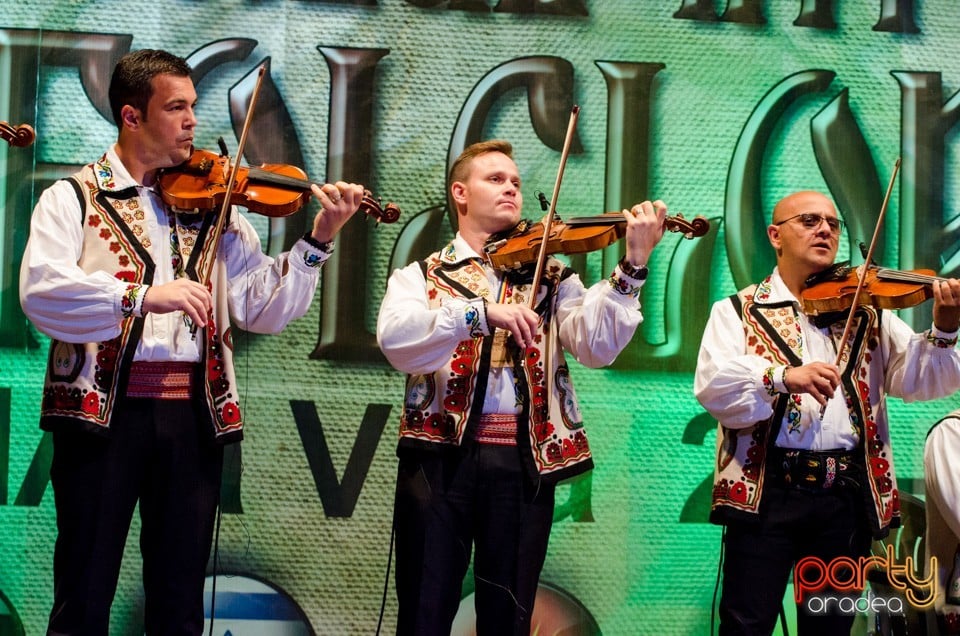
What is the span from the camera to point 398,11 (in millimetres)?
4492

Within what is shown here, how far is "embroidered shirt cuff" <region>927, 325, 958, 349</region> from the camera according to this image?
11.5 feet

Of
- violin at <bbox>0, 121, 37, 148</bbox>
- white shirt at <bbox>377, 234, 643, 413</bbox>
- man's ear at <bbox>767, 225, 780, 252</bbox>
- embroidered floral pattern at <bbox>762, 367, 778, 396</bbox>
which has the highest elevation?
violin at <bbox>0, 121, 37, 148</bbox>

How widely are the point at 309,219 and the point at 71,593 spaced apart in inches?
74.2

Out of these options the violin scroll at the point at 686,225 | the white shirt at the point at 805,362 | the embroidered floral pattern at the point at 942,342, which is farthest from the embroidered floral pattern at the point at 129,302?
the embroidered floral pattern at the point at 942,342

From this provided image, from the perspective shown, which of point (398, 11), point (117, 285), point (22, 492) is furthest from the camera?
point (398, 11)

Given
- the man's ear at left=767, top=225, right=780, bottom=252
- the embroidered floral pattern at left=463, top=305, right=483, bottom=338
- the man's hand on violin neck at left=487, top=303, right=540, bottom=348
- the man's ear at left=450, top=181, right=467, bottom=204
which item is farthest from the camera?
the man's ear at left=767, top=225, right=780, bottom=252

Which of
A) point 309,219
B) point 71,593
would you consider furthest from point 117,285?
point 309,219

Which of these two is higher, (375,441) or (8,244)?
(8,244)

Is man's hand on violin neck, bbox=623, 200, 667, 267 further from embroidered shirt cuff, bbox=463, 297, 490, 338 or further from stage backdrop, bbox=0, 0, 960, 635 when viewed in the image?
stage backdrop, bbox=0, 0, 960, 635

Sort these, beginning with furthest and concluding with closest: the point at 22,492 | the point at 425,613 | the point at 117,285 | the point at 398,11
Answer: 1. the point at 398,11
2. the point at 22,492
3. the point at 425,613
4. the point at 117,285

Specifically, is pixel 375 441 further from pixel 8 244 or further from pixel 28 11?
pixel 28 11

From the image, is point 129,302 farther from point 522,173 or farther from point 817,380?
point 522,173

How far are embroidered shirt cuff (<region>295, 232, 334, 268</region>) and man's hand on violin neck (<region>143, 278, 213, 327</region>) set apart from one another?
1.38 feet

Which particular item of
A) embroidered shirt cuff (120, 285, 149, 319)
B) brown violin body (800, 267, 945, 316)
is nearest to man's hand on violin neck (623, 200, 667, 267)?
brown violin body (800, 267, 945, 316)
